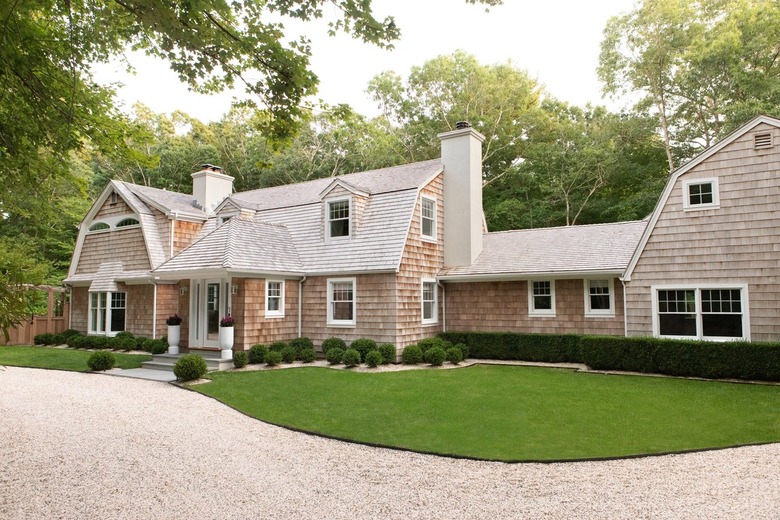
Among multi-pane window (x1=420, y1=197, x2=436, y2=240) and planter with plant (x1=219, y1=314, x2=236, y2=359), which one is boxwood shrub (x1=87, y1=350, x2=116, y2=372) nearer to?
planter with plant (x1=219, y1=314, x2=236, y2=359)

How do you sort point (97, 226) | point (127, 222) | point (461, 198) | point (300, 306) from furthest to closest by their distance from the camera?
1. point (97, 226)
2. point (127, 222)
3. point (461, 198)
4. point (300, 306)

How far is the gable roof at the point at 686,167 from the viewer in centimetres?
1281

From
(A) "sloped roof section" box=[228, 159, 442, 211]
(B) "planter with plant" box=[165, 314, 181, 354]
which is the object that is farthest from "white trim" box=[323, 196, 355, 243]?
(B) "planter with plant" box=[165, 314, 181, 354]

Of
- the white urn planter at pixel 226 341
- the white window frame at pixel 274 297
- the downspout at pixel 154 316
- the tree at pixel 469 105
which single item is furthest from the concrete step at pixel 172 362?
the tree at pixel 469 105

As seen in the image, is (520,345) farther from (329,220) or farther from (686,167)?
(329,220)

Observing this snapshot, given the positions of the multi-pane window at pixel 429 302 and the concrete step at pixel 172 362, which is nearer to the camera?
the concrete step at pixel 172 362

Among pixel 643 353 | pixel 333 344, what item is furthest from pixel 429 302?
pixel 643 353

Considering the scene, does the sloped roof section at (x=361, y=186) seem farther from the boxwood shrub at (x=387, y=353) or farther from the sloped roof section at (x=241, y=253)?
the boxwood shrub at (x=387, y=353)

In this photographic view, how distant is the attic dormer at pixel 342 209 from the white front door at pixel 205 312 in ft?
A: 13.7

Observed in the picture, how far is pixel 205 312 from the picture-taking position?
1681 centimetres

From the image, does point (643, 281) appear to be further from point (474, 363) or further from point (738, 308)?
point (474, 363)

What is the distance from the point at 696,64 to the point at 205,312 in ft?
88.0

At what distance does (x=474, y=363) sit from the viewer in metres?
16.0

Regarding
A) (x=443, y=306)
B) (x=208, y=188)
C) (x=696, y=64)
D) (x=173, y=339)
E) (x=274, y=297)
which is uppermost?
(x=696, y=64)
